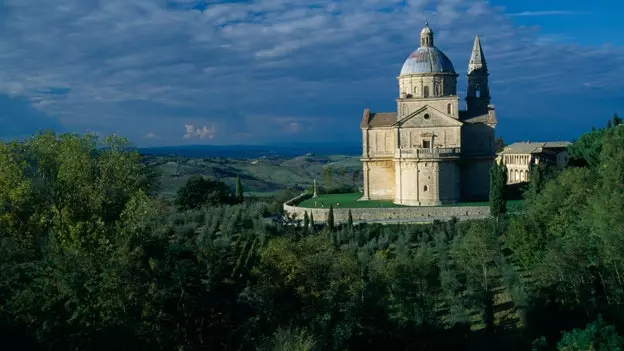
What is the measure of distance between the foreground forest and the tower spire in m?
27.0

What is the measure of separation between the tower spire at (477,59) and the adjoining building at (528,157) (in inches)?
551

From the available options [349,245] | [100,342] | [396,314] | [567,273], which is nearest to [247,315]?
[100,342]

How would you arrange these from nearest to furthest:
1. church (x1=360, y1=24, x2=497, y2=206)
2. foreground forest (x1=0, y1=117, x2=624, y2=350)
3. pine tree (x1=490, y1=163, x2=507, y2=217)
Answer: foreground forest (x1=0, y1=117, x2=624, y2=350) → pine tree (x1=490, y1=163, x2=507, y2=217) → church (x1=360, y1=24, x2=497, y2=206)

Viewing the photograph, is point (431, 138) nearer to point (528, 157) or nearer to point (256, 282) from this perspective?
point (528, 157)

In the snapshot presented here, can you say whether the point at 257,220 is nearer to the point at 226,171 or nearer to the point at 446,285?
the point at 446,285

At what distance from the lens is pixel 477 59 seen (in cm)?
6081

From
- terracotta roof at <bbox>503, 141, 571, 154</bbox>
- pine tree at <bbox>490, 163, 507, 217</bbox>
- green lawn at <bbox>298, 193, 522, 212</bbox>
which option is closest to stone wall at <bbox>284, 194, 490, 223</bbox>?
green lawn at <bbox>298, 193, 522, 212</bbox>

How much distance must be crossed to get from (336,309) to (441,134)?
31.1 m

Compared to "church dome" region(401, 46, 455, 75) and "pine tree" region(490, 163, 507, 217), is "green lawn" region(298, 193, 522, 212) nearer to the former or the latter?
"pine tree" region(490, 163, 507, 217)

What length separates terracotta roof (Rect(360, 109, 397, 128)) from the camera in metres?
57.4

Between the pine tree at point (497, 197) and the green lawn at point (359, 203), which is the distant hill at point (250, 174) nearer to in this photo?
the green lawn at point (359, 203)

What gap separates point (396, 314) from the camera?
28312 mm

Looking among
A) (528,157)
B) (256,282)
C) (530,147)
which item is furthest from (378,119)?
(256,282)

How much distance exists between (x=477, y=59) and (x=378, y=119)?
10.6 m
